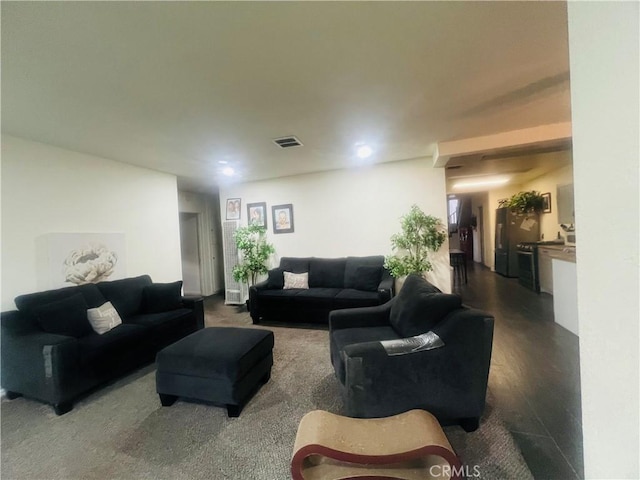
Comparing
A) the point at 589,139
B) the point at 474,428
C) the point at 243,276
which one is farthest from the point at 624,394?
the point at 243,276

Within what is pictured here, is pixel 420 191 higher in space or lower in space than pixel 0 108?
lower

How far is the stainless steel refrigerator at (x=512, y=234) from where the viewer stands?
5.93 meters

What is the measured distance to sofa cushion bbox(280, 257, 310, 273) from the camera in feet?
15.0

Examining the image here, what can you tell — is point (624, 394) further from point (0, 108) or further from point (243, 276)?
point (243, 276)

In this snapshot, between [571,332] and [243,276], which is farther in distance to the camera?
[243,276]

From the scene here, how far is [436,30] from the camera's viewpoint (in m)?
1.49

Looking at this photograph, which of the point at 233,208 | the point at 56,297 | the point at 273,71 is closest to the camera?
the point at 273,71

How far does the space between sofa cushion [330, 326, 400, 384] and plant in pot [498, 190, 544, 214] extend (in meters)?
5.32

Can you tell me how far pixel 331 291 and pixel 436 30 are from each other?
128 inches

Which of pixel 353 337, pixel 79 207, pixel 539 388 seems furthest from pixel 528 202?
pixel 79 207

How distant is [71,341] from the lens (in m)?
2.14

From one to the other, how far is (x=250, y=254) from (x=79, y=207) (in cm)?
244

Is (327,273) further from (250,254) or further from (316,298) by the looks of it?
(250,254)

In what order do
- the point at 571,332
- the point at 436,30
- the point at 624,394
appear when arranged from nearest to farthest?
the point at 624,394
the point at 436,30
the point at 571,332
